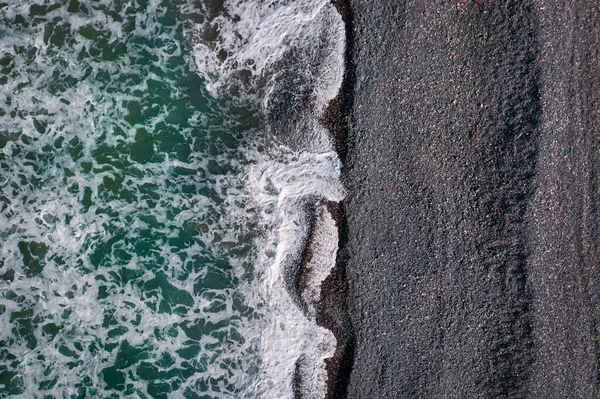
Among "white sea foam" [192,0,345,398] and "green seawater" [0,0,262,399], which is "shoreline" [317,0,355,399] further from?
"green seawater" [0,0,262,399]

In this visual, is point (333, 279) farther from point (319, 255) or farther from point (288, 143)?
point (288, 143)

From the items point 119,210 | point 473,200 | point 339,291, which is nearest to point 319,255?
point 339,291

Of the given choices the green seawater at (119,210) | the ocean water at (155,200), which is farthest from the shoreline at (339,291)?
the green seawater at (119,210)

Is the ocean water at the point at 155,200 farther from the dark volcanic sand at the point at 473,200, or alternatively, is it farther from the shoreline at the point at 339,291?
the dark volcanic sand at the point at 473,200

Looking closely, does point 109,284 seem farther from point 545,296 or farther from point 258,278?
point 545,296

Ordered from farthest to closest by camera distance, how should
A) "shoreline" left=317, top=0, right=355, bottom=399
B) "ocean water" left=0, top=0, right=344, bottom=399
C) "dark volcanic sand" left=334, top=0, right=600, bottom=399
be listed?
"ocean water" left=0, top=0, right=344, bottom=399 < "shoreline" left=317, top=0, right=355, bottom=399 < "dark volcanic sand" left=334, top=0, right=600, bottom=399

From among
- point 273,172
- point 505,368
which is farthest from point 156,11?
point 505,368

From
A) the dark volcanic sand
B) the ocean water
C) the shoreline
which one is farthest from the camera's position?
the ocean water

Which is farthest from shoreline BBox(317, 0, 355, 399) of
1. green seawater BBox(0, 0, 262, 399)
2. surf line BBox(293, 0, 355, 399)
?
green seawater BBox(0, 0, 262, 399)

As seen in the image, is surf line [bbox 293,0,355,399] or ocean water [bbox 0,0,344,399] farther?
ocean water [bbox 0,0,344,399]
